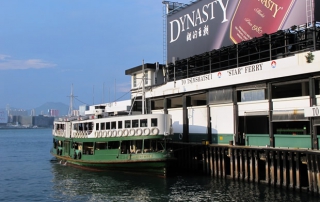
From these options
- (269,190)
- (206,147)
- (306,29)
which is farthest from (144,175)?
Result: (306,29)

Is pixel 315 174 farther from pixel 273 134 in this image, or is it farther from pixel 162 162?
pixel 162 162

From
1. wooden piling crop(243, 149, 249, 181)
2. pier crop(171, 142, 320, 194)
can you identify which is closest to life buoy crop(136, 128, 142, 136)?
pier crop(171, 142, 320, 194)

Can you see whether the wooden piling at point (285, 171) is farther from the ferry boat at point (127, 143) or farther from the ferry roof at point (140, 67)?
the ferry roof at point (140, 67)

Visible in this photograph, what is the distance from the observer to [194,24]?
38719 millimetres

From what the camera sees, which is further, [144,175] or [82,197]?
[144,175]

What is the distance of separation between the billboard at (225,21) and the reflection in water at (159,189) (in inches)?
497

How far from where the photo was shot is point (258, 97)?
27062mm

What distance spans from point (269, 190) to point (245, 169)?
126 inches

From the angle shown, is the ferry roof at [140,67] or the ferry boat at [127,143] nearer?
the ferry boat at [127,143]

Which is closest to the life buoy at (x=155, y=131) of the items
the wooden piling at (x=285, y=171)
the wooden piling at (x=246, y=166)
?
the wooden piling at (x=246, y=166)

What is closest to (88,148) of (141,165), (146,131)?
(141,165)

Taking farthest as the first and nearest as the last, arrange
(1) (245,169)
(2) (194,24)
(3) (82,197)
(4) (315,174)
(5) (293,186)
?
(2) (194,24) → (1) (245,169) → (3) (82,197) → (5) (293,186) → (4) (315,174)

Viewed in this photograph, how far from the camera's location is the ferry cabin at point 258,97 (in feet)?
77.3

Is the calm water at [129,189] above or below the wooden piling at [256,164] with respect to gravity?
below
